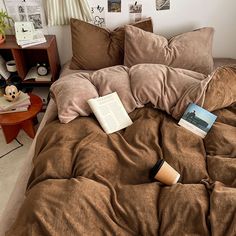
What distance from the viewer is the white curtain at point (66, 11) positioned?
75.6 inches

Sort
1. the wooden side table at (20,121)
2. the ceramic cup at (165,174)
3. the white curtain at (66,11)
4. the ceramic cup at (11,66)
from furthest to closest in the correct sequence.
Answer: the ceramic cup at (11,66) → the white curtain at (66,11) → the wooden side table at (20,121) → the ceramic cup at (165,174)

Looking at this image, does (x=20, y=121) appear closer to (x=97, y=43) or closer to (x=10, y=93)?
(x=10, y=93)

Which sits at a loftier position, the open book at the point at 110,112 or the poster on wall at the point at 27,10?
the poster on wall at the point at 27,10

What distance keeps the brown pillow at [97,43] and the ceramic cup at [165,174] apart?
1.07 metres

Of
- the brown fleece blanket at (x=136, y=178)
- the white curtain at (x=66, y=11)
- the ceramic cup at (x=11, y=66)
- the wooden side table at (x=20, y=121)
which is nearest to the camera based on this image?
the brown fleece blanket at (x=136, y=178)

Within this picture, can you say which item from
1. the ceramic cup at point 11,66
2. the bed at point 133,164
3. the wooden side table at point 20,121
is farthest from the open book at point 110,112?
the ceramic cup at point 11,66

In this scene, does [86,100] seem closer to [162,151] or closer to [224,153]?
[162,151]

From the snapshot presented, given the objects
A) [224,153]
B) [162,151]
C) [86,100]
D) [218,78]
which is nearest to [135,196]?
[162,151]

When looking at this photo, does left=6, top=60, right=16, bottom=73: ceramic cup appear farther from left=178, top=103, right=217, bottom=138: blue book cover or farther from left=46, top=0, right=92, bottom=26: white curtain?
left=178, top=103, right=217, bottom=138: blue book cover

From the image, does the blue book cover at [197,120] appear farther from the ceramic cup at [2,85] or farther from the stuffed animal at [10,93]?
the ceramic cup at [2,85]

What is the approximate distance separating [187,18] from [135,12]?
1.34ft

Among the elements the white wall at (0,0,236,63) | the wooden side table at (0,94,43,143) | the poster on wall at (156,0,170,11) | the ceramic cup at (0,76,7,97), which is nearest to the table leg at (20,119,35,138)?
the wooden side table at (0,94,43,143)

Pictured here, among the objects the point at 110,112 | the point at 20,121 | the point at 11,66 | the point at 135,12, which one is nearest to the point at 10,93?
the point at 20,121

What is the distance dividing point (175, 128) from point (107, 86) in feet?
1.53
